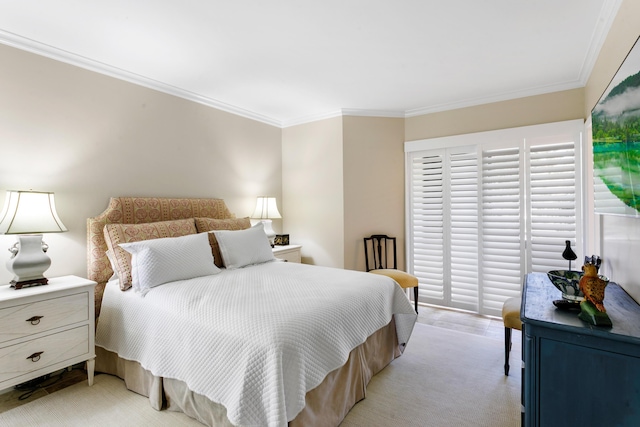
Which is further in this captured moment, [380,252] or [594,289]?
[380,252]

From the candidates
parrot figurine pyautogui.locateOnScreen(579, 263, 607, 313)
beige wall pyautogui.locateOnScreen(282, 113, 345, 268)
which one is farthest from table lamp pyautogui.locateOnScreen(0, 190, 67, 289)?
parrot figurine pyautogui.locateOnScreen(579, 263, 607, 313)

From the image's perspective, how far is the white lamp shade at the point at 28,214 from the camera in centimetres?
212

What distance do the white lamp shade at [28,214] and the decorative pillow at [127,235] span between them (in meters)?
0.34

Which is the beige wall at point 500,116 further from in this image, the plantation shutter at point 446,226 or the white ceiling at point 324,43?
the plantation shutter at point 446,226

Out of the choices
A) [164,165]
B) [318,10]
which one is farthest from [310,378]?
[164,165]

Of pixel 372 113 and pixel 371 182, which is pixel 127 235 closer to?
pixel 371 182

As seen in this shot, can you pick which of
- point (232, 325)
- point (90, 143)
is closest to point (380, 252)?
point (232, 325)

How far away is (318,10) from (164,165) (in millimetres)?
2172

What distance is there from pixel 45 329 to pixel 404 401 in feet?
7.91

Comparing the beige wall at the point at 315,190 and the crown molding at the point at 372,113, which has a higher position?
the crown molding at the point at 372,113

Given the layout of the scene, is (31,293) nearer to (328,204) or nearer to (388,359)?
(388,359)

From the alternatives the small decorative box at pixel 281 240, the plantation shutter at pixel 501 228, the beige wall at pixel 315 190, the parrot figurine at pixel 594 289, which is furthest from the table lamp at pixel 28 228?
the plantation shutter at pixel 501 228

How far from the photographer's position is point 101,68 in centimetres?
280

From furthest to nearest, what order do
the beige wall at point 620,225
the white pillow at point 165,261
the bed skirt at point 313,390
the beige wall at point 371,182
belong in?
the beige wall at point 371,182
the white pillow at point 165,261
the bed skirt at point 313,390
the beige wall at point 620,225
